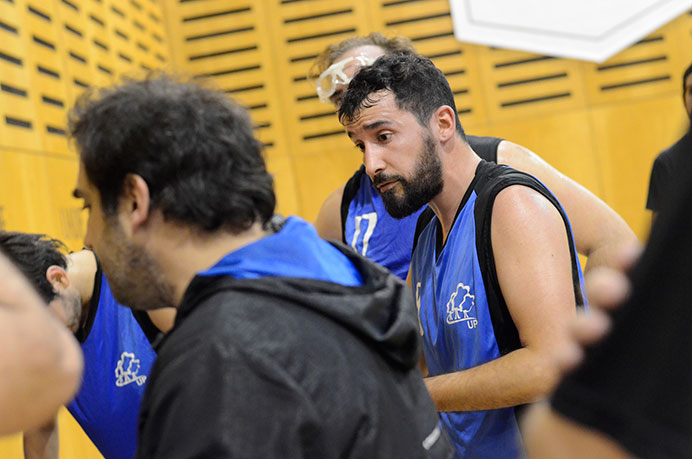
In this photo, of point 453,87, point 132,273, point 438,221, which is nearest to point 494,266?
point 438,221

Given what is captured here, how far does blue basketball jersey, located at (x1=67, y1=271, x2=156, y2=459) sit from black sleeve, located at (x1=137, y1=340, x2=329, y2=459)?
1.15 metres

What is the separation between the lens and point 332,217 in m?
3.11

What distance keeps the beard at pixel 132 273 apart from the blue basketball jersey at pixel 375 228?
1.35 metres

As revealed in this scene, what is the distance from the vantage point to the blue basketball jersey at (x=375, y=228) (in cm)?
263

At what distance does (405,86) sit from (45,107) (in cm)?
290

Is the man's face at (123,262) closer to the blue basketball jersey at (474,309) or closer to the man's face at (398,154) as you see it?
the blue basketball jersey at (474,309)

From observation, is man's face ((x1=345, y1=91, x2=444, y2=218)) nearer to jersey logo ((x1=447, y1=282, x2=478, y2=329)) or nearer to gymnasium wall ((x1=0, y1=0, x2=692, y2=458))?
jersey logo ((x1=447, y1=282, x2=478, y2=329))

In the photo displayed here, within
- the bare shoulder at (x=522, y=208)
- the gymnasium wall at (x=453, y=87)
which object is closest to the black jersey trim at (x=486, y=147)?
the bare shoulder at (x=522, y=208)

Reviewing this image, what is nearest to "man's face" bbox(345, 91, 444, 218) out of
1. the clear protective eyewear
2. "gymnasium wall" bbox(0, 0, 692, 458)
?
the clear protective eyewear

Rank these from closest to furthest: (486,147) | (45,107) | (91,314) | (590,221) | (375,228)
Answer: (91,314), (590,221), (486,147), (375,228), (45,107)

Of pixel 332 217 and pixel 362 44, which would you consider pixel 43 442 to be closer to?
pixel 332 217

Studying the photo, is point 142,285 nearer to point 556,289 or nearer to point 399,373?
point 399,373

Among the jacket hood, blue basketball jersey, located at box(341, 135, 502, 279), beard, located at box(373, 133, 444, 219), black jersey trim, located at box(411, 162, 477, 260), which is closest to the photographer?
the jacket hood

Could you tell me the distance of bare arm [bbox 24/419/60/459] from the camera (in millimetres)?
2512
